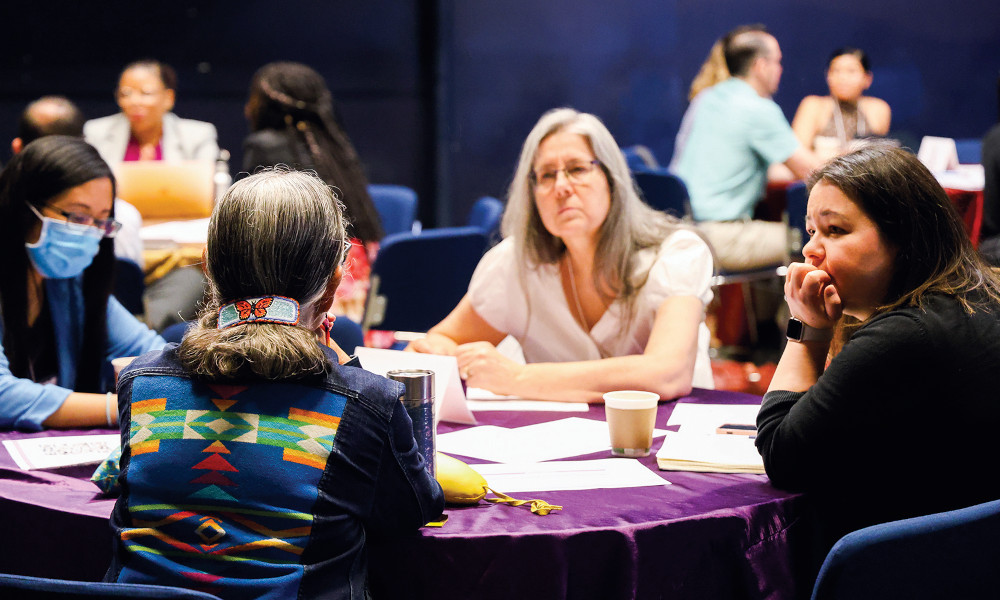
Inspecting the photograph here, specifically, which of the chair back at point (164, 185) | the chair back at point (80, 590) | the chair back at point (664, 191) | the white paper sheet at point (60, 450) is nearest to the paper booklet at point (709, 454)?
the chair back at point (80, 590)

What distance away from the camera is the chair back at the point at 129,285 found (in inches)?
126

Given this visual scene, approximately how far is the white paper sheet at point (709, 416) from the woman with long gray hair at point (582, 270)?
0.59ft

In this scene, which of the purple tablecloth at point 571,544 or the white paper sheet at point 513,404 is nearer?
the purple tablecloth at point 571,544

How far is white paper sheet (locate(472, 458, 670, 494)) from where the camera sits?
170cm

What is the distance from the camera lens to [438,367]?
204 cm

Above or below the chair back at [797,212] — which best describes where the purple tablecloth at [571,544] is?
below

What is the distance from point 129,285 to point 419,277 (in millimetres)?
1073

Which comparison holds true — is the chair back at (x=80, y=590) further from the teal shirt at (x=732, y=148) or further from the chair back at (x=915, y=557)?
the teal shirt at (x=732, y=148)

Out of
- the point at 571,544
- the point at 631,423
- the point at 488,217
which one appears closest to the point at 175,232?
the point at 488,217

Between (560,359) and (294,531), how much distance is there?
5.07 feet

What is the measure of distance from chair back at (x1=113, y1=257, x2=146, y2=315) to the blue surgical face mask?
75 centimetres

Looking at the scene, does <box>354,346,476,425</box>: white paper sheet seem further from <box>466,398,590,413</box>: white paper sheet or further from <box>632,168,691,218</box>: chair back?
<box>632,168,691,218</box>: chair back

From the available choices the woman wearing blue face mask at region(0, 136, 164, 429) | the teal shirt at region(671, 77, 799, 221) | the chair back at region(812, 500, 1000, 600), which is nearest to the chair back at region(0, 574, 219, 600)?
the chair back at region(812, 500, 1000, 600)

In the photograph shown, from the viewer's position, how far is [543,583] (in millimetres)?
1463
